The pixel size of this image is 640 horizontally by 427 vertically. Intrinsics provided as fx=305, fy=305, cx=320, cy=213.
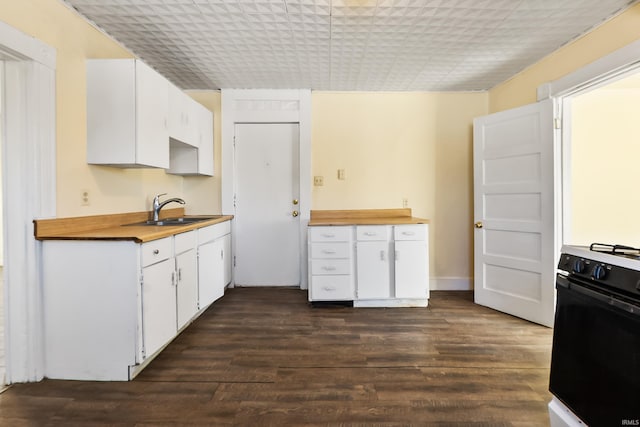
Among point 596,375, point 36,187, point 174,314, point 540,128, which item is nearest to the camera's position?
point 596,375

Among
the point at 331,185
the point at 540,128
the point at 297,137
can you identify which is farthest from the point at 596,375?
the point at 297,137

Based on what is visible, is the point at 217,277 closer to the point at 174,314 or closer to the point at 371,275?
the point at 174,314

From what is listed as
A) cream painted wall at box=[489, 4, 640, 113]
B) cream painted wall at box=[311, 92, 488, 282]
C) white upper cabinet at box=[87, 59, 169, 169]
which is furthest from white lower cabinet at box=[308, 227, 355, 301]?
cream painted wall at box=[489, 4, 640, 113]

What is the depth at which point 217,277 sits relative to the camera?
2.96m

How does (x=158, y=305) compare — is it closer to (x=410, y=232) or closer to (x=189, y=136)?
(x=189, y=136)

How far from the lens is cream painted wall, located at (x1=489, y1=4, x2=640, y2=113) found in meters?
2.02

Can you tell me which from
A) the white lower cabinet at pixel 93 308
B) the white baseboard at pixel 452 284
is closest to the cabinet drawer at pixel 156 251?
the white lower cabinet at pixel 93 308

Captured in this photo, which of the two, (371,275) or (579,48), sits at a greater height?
(579,48)

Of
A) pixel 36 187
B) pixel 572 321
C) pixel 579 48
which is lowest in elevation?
pixel 572 321

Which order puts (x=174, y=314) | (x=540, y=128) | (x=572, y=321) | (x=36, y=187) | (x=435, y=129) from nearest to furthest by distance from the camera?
(x=572, y=321)
(x=36, y=187)
(x=174, y=314)
(x=540, y=128)
(x=435, y=129)

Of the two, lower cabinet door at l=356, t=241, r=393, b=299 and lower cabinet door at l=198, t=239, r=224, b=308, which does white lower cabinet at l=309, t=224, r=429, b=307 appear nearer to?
lower cabinet door at l=356, t=241, r=393, b=299

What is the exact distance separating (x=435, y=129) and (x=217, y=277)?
2.85m

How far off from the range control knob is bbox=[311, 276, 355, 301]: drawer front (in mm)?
2050

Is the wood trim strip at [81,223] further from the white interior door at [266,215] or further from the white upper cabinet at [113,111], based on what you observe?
the white interior door at [266,215]
